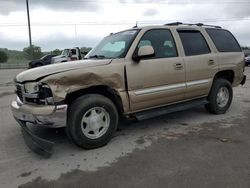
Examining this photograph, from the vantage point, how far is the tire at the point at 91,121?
13.9ft

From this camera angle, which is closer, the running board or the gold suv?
the gold suv

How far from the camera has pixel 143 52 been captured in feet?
15.6

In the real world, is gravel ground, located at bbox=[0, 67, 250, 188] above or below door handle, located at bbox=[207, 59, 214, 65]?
below

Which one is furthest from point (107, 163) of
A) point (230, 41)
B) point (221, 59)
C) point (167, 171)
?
point (230, 41)

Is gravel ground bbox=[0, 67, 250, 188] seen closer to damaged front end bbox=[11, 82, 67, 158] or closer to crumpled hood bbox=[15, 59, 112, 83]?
damaged front end bbox=[11, 82, 67, 158]

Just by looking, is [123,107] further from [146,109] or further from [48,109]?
[48,109]

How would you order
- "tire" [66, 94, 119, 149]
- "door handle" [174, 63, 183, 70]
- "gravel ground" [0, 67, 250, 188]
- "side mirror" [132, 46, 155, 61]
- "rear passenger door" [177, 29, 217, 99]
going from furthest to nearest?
"rear passenger door" [177, 29, 217, 99] < "door handle" [174, 63, 183, 70] < "side mirror" [132, 46, 155, 61] < "tire" [66, 94, 119, 149] < "gravel ground" [0, 67, 250, 188]

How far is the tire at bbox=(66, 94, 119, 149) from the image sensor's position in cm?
425

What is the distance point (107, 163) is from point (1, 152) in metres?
1.76

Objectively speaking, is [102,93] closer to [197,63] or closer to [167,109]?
[167,109]

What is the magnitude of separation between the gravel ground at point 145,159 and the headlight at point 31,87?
3.21ft

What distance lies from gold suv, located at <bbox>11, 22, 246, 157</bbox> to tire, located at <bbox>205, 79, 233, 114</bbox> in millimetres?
13

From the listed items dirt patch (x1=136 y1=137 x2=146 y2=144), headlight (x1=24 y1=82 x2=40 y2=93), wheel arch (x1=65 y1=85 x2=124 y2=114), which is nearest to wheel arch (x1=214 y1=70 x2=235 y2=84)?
dirt patch (x1=136 y1=137 x2=146 y2=144)

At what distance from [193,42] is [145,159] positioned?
9.68 ft
